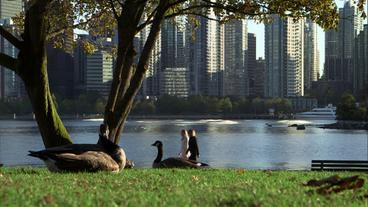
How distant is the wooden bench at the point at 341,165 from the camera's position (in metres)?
17.4

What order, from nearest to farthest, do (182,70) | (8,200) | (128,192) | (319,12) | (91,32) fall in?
(8,200)
(128,192)
(319,12)
(91,32)
(182,70)

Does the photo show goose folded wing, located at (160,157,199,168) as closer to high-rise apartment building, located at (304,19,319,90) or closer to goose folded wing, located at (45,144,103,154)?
goose folded wing, located at (45,144,103,154)

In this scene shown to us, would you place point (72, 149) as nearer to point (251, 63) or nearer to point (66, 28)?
point (66, 28)

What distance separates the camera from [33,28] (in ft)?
40.4

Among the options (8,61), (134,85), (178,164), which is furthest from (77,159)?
(178,164)

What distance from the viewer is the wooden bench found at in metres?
17.4

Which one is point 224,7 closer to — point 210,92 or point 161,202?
point 161,202

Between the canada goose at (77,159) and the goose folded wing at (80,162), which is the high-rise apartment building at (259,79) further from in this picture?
the goose folded wing at (80,162)

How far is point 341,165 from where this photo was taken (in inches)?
703

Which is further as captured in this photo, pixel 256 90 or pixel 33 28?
pixel 256 90

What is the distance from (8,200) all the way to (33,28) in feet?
25.9

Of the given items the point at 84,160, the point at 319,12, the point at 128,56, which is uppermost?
the point at 319,12

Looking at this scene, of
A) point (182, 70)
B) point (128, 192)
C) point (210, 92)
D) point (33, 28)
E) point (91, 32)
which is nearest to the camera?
point (128, 192)

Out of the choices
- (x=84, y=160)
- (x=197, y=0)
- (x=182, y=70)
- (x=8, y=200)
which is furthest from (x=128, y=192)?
(x=182, y=70)
